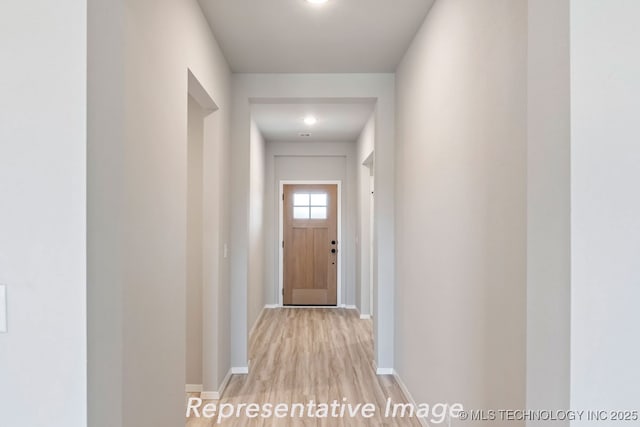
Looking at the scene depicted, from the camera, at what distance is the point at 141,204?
63.5 inches

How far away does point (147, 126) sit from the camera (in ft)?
5.56

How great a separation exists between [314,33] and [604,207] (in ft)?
8.19

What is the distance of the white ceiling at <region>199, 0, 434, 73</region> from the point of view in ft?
8.41

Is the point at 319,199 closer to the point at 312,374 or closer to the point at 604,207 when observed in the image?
the point at 312,374

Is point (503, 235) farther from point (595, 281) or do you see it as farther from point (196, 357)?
point (196, 357)

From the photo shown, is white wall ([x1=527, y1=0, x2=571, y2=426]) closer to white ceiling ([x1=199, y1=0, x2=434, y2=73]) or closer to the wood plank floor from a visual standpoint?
white ceiling ([x1=199, y1=0, x2=434, y2=73])

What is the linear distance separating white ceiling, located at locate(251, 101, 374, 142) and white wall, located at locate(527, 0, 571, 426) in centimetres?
311

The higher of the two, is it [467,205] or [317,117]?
[317,117]
